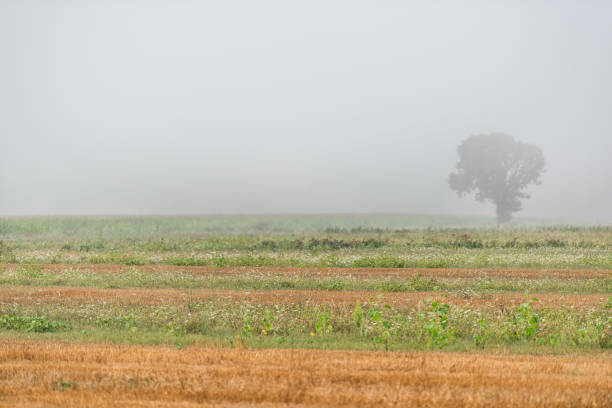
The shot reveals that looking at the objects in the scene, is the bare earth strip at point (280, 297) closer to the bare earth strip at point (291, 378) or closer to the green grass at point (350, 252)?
the bare earth strip at point (291, 378)

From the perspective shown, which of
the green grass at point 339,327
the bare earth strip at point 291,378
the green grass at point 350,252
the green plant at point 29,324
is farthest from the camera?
the green grass at point 350,252

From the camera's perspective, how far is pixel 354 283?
2064 cm

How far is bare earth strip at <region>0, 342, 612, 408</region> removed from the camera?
324 inches

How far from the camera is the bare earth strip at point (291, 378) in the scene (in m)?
8.22

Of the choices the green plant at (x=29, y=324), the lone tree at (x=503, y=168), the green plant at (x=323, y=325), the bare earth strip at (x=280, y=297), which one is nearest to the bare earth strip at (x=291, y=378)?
the green plant at (x=323, y=325)

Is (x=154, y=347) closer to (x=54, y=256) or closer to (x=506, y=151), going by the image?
(x=54, y=256)

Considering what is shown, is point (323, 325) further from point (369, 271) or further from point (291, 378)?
→ point (369, 271)

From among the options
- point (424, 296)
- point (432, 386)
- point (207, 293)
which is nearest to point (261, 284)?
point (207, 293)

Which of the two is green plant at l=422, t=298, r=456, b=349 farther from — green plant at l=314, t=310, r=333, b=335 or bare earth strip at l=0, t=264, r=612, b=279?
bare earth strip at l=0, t=264, r=612, b=279

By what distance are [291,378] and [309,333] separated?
4.16 metres

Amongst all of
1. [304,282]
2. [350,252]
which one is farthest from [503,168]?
[304,282]

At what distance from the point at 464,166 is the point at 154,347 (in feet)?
253

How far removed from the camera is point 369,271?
2452 cm

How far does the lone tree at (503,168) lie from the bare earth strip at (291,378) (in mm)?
73289
